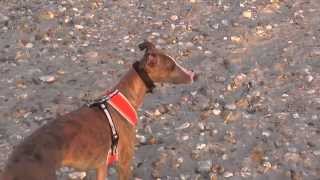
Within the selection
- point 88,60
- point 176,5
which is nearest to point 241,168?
point 88,60

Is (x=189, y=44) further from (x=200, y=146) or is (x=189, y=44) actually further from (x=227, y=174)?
(x=227, y=174)

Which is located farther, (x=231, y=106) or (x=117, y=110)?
(x=231, y=106)

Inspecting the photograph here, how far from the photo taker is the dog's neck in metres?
8.30

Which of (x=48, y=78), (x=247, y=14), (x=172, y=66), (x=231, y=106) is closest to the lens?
(x=172, y=66)

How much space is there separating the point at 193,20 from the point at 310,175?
683 cm

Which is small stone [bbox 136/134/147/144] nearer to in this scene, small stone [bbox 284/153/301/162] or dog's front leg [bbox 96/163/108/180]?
dog's front leg [bbox 96/163/108/180]

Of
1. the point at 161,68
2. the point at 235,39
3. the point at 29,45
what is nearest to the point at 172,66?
the point at 161,68

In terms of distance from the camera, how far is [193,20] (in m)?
15.0

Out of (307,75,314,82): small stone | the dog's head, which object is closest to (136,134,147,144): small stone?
the dog's head

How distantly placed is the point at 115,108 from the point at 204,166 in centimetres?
199

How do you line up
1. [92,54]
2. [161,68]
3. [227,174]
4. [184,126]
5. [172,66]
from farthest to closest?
1. [92,54]
2. [184,126]
3. [227,174]
4. [172,66]
5. [161,68]

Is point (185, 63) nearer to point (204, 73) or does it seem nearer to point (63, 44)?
point (204, 73)

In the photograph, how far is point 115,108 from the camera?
8016mm

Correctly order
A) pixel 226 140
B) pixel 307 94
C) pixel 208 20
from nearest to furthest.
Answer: pixel 226 140
pixel 307 94
pixel 208 20
